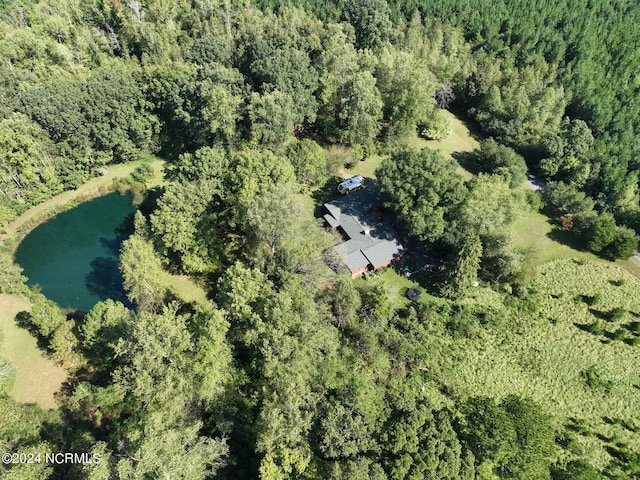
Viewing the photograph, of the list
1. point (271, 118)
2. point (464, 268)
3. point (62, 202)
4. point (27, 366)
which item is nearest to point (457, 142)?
point (464, 268)

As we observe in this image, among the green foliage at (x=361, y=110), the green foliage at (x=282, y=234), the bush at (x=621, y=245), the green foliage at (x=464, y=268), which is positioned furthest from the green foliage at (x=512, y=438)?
the green foliage at (x=361, y=110)

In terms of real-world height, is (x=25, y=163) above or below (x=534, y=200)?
above

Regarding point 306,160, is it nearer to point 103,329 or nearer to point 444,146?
point 444,146

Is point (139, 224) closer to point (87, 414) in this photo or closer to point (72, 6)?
point (87, 414)

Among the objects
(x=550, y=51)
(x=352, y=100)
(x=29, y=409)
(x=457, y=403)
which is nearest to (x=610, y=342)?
(x=457, y=403)

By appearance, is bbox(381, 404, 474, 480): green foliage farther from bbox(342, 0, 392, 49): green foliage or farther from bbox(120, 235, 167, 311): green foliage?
bbox(342, 0, 392, 49): green foliage

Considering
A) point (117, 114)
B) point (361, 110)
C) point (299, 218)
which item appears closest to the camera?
point (299, 218)

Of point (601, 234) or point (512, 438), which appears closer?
point (512, 438)

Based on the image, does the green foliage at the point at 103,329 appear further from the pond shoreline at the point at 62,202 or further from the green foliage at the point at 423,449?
the green foliage at the point at 423,449
